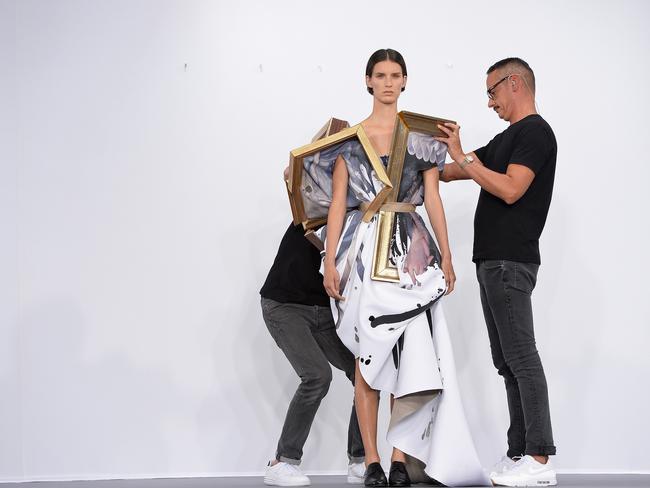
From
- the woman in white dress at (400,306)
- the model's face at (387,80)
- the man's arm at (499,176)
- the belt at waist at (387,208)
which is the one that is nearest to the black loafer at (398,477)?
the woman in white dress at (400,306)

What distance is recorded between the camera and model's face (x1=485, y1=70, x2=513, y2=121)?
145 inches

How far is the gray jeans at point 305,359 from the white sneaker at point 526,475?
746mm

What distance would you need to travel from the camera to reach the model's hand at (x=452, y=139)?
349 centimetres

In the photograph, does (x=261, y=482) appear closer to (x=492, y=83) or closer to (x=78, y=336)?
(x=78, y=336)

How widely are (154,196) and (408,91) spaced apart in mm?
1458

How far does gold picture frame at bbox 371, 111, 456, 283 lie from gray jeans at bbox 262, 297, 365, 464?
1.92 ft

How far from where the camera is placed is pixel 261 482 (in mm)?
4039

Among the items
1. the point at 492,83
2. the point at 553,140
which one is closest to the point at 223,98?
the point at 492,83

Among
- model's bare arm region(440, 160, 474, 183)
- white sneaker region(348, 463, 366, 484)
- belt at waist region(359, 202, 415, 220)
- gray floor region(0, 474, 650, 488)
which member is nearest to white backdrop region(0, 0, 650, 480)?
gray floor region(0, 474, 650, 488)

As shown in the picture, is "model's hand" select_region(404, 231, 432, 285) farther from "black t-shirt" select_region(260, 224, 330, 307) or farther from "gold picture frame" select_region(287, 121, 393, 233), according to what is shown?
"black t-shirt" select_region(260, 224, 330, 307)

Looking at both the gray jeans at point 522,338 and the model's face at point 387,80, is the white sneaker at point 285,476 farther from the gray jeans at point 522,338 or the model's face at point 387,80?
the model's face at point 387,80

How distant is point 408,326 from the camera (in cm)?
335

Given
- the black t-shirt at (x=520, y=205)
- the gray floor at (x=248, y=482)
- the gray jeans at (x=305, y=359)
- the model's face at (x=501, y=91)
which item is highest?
the model's face at (x=501, y=91)

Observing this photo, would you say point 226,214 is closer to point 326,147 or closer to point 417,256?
point 326,147
